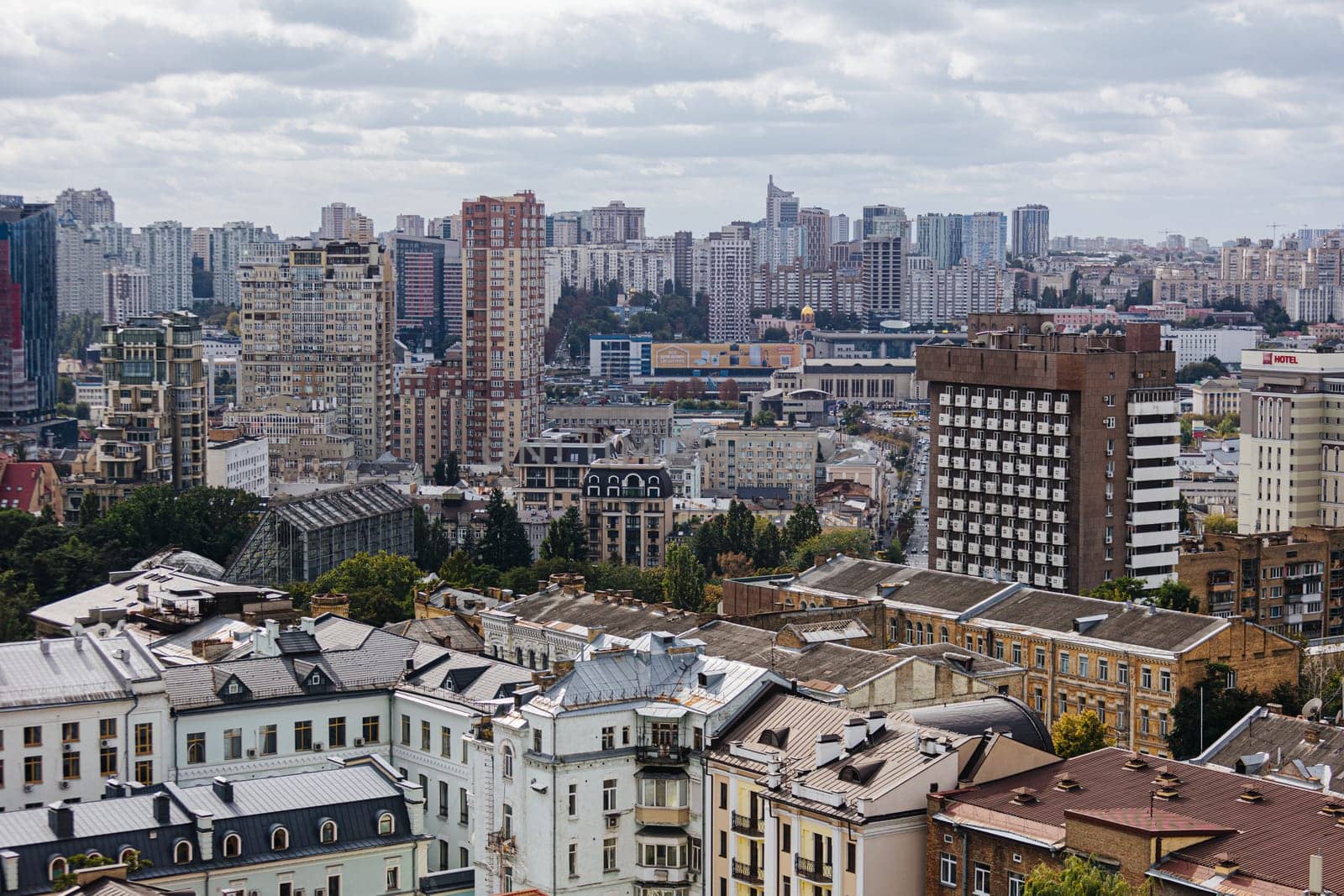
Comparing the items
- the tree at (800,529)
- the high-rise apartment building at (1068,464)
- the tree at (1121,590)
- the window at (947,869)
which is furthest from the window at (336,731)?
the tree at (800,529)

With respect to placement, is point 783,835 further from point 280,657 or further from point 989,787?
point 280,657

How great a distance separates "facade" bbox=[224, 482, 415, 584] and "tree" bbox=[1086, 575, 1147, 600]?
48.9 meters

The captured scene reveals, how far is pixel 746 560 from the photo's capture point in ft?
433

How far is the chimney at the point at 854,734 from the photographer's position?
49.3m

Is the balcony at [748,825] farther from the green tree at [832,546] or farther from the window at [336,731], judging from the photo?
the green tree at [832,546]

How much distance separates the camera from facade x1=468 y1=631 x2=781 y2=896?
51688 millimetres

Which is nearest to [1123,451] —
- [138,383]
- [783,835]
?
[783,835]

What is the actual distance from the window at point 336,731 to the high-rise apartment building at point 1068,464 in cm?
4565

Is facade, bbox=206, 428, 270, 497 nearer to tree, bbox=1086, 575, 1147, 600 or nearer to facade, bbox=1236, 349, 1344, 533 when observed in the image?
facade, bbox=1236, 349, 1344, 533

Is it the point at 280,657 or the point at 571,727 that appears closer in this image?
the point at 571,727

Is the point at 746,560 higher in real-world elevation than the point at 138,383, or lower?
lower

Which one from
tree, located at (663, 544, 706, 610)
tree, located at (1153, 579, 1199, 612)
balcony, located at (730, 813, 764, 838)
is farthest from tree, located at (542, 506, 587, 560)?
balcony, located at (730, 813, 764, 838)

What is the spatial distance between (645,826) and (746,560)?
79.6 metres

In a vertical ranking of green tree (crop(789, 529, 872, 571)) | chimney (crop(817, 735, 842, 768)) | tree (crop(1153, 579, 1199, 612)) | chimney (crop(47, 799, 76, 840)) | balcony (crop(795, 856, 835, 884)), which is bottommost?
green tree (crop(789, 529, 872, 571))
